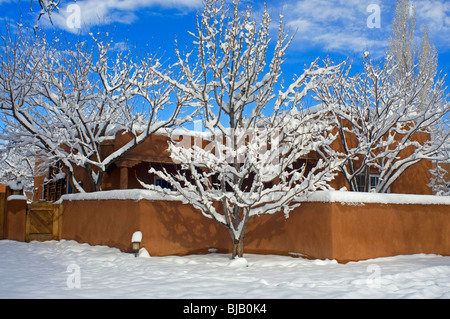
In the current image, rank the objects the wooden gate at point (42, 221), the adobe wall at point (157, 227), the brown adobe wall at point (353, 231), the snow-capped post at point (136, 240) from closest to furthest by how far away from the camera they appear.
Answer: the brown adobe wall at point (353, 231) → the snow-capped post at point (136, 240) → the adobe wall at point (157, 227) → the wooden gate at point (42, 221)

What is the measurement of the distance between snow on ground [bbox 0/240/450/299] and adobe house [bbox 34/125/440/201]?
167 inches

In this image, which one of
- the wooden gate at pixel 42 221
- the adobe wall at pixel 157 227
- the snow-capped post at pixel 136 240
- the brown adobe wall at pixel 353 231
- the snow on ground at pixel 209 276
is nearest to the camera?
the snow on ground at pixel 209 276

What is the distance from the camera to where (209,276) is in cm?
841

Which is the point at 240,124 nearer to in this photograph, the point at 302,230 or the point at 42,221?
the point at 302,230

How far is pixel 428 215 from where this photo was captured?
39.2ft

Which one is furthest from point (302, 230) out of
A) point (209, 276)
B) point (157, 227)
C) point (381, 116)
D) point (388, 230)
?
point (381, 116)

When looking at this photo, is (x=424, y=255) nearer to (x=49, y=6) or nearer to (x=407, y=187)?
(x=407, y=187)

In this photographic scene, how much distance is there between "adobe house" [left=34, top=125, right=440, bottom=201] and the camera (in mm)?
15359

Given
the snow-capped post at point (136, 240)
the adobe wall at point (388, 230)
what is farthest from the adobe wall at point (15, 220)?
the adobe wall at point (388, 230)

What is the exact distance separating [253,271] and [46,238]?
8293mm

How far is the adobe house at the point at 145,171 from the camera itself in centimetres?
1536

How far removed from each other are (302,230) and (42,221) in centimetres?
880

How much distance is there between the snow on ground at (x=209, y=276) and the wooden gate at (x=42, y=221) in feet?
6.88

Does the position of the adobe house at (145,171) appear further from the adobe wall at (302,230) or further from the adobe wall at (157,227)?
the adobe wall at (302,230)
